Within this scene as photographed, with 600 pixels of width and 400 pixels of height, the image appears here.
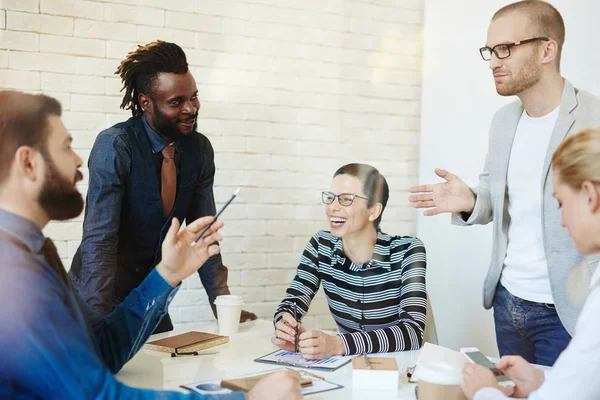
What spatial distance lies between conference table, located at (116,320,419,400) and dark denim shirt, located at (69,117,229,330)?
211 mm

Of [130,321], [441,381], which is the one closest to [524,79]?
[441,381]

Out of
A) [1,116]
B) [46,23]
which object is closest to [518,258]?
[1,116]

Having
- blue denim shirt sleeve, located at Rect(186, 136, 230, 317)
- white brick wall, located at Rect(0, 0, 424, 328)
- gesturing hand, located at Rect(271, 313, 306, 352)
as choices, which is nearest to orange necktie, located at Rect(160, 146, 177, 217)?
blue denim shirt sleeve, located at Rect(186, 136, 230, 317)

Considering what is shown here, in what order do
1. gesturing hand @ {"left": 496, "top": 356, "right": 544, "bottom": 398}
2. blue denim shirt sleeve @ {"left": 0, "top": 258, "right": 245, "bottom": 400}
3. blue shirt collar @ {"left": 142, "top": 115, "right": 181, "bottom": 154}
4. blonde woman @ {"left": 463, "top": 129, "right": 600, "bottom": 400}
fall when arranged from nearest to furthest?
blue denim shirt sleeve @ {"left": 0, "top": 258, "right": 245, "bottom": 400}, blonde woman @ {"left": 463, "top": 129, "right": 600, "bottom": 400}, gesturing hand @ {"left": 496, "top": 356, "right": 544, "bottom": 398}, blue shirt collar @ {"left": 142, "top": 115, "right": 181, "bottom": 154}

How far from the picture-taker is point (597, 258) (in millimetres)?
1644

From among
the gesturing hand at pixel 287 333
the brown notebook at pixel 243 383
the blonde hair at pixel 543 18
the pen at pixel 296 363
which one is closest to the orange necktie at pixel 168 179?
the gesturing hand at pixel 287 333

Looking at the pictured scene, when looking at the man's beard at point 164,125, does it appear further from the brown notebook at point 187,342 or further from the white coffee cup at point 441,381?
the white coffee cup at point 441,381

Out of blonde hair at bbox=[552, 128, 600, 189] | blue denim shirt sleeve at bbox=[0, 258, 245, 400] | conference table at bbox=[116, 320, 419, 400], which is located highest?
blonde hair at bbox=[552, 128, 600, 189]

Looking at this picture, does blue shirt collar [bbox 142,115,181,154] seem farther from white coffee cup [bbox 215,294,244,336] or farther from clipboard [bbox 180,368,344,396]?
clipboard [bbox 180,368,344,396]

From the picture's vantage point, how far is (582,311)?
1.01m

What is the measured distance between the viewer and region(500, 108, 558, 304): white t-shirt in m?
1.76

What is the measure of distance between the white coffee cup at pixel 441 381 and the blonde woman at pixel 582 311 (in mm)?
17

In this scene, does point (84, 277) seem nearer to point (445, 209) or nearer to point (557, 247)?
point (445, 209)

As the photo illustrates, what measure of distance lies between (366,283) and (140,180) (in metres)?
0.76
